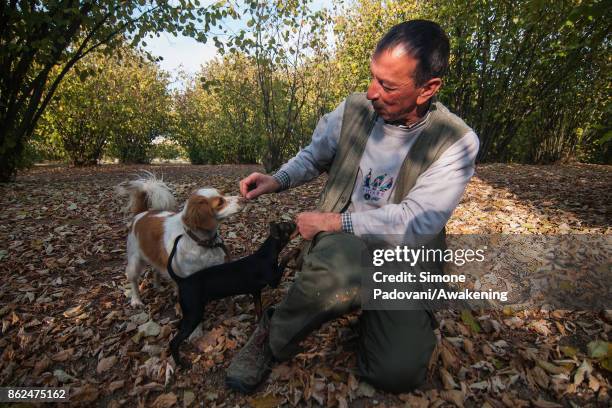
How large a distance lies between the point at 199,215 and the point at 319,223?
46.3 inches

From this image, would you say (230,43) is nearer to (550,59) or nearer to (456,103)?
(456,103)

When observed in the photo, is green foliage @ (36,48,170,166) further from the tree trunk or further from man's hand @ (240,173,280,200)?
man's hand @ (240,173,280,200)

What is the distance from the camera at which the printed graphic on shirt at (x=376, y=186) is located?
2.26 metres

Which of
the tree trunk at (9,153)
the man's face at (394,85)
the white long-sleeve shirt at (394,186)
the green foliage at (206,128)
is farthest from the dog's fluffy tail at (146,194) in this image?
the green foliage at (206,128)

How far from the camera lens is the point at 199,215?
8.77ft

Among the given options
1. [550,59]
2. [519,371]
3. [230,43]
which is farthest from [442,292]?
[550,59]

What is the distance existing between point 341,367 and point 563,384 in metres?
1.41

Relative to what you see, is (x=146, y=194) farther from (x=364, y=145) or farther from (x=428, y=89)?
(x=428, y=89)

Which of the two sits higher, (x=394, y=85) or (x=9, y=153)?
(x=394, y=85)

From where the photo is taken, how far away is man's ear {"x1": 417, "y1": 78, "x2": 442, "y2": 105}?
204cm

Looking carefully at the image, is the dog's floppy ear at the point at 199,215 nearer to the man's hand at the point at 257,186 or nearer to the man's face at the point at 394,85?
the man's hand at the point at 257,186

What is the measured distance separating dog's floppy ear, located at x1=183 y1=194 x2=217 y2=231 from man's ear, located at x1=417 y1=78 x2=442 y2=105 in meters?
1.84

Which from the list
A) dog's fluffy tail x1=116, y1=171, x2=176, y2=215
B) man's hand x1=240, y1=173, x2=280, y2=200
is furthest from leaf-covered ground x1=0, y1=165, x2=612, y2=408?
man's hand x1=240, y1=173, x2=280, y2=200

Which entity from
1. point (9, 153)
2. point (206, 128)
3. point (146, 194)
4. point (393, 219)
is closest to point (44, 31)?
point (9, 153)
